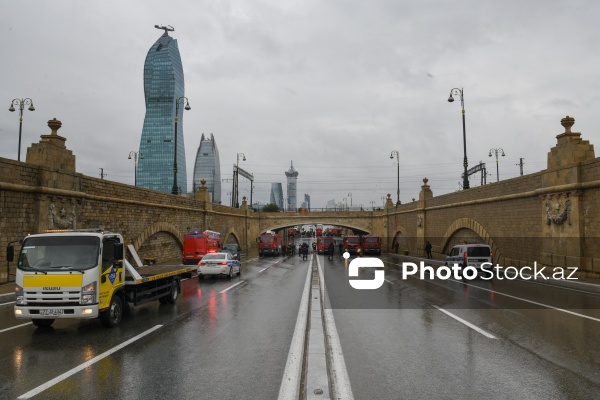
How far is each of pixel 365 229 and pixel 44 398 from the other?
5796cm

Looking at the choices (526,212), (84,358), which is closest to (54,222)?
(84,358)

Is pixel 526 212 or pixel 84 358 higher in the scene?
pixel 526 212

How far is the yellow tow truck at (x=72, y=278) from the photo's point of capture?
8438 mm

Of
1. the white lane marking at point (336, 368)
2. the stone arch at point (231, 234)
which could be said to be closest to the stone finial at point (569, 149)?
the white lane marking at point (336, 368)

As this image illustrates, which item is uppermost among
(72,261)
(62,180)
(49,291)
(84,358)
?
(62,180)

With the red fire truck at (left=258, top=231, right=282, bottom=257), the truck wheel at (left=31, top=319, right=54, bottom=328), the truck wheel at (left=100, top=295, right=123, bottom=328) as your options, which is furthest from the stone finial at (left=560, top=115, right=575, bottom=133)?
the red fire truck at (left=258, top=231, right=282, bottom=257)

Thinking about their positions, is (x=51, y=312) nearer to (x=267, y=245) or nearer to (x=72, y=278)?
(x=72, y=278)

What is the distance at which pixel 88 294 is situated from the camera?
853cm

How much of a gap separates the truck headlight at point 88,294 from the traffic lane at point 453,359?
5.36m

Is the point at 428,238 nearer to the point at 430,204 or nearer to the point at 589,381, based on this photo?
the point at 430,204

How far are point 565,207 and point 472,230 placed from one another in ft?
33.4

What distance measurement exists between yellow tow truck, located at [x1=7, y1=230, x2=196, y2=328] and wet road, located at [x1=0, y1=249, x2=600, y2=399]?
1.71 feet

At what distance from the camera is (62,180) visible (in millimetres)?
18922

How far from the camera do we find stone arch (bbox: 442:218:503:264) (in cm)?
2594
